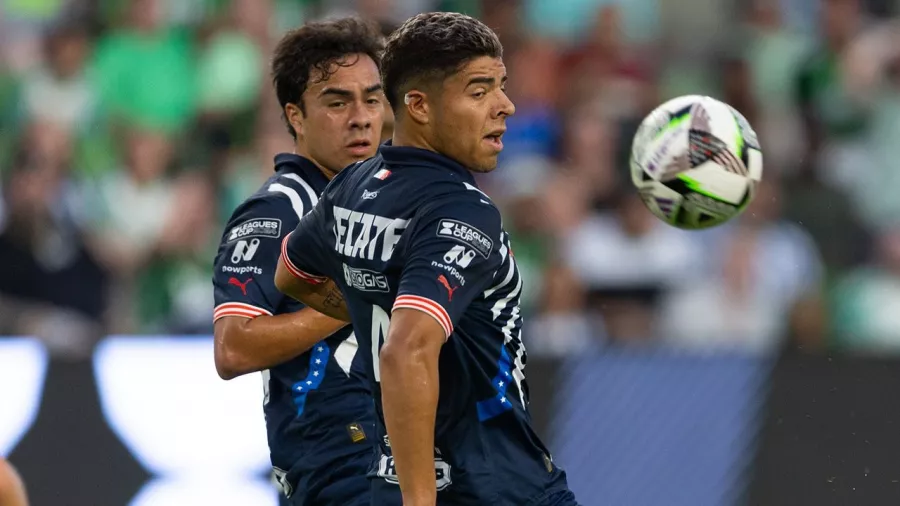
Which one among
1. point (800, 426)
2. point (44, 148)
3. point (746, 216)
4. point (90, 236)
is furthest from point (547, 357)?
point (44, 148)

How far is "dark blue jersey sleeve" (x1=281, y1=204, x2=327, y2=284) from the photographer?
5105mm

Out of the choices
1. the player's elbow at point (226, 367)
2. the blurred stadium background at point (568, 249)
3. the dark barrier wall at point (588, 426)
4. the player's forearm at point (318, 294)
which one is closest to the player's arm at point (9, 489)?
the player's elbow at point (226, 367)

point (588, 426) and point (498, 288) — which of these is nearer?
point (498, 288)

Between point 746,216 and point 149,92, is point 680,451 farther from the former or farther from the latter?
point 149,92

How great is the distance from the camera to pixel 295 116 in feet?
20.5

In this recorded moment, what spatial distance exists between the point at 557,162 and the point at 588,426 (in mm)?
3709

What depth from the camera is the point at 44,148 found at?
40.1ft

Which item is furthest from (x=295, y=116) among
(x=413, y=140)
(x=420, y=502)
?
(x=420, y=502)

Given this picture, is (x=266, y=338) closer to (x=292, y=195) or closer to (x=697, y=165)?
(x=292, y=195)

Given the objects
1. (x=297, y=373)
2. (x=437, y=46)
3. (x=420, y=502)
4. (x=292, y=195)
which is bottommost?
(x=420, y=502)

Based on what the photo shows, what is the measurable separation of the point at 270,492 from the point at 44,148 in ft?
15.0

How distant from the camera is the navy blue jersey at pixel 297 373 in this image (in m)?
5.73

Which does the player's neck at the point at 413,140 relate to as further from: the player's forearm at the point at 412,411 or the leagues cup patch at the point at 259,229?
the leagues cup patch at the point at 259,229

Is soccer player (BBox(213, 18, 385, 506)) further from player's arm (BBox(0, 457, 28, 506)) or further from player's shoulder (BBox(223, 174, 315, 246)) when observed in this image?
player's arm (BBox(0, 457, 28, 506))
